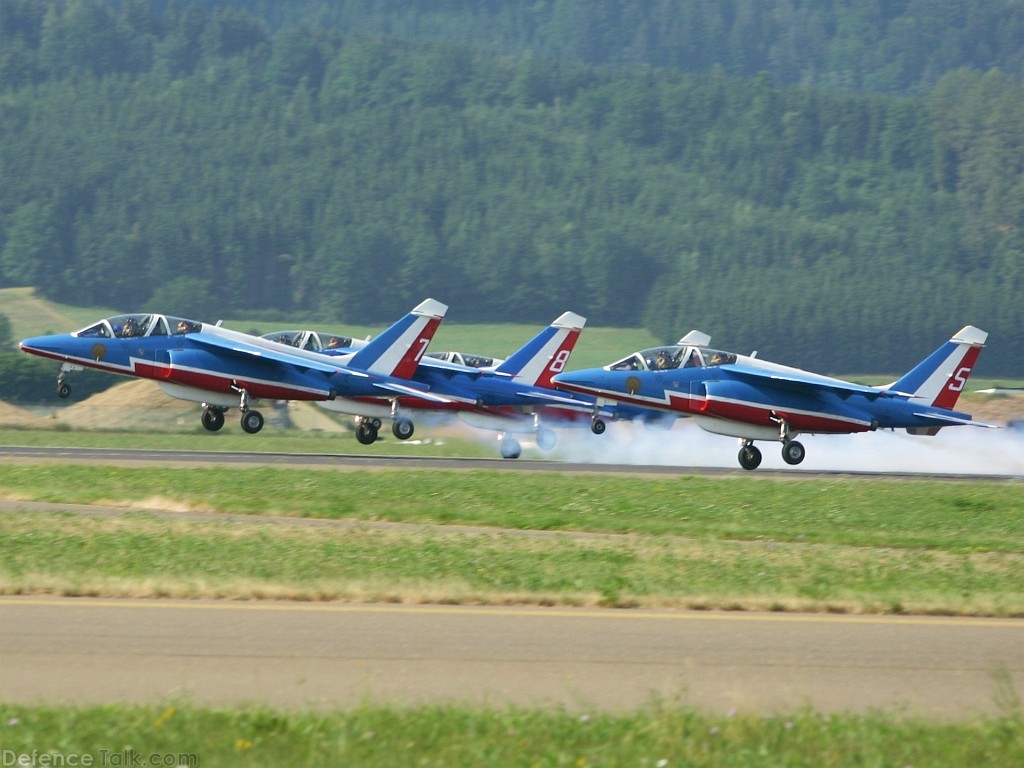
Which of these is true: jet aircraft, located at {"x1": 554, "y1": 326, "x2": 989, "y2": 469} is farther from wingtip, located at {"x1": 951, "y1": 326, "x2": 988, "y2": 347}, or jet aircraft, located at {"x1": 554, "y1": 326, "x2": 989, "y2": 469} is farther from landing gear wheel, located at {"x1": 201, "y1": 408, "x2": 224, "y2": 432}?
landing gear wheel, located at {"x1": 201, "y1": 408, "x2": 224, "y2": 432}

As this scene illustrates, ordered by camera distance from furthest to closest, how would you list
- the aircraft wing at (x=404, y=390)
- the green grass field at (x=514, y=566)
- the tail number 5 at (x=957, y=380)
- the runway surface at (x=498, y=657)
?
the aircraft wing at (x=404, y=390), the tail number 5 at (x=957, y=380), the runway surface at (x=498, y=657), the green grass field at (x=514, y=566)

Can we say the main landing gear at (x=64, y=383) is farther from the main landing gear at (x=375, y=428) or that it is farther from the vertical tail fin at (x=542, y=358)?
the vertical tail fin at (x=542, y=358)

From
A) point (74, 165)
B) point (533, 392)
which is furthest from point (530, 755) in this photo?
point (74, 165)

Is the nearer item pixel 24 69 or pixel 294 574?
pixel 294 574

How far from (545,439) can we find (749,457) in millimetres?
7532

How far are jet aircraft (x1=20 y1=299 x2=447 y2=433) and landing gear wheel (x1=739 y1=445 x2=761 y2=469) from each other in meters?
8.53

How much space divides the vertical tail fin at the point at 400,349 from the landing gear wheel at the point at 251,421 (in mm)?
2809

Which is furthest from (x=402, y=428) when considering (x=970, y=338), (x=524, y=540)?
(x=524, y=540)

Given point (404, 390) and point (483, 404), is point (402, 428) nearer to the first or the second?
point (404, 390)

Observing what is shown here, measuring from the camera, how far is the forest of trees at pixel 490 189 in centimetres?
11881

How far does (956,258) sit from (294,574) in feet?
411

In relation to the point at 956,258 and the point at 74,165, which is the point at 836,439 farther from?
the point at 74,165

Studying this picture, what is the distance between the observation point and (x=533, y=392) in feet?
128
